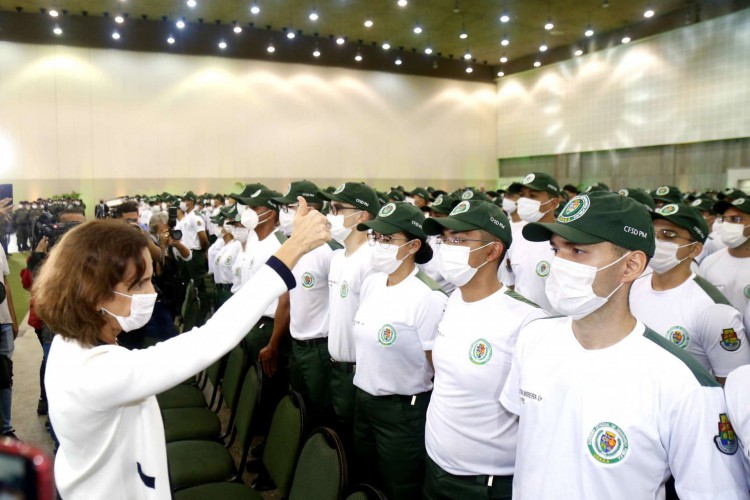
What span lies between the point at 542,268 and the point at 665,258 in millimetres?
1441

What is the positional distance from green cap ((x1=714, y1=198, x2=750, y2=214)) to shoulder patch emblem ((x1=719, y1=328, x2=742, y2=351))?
2.10 metres

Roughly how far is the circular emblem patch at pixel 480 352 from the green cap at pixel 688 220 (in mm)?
1459

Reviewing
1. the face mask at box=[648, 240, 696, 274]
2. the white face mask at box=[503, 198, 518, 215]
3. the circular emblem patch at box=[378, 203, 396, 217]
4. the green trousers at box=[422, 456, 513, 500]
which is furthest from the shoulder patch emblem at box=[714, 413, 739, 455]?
the white face mask at box=[503, 198, 518, 215]

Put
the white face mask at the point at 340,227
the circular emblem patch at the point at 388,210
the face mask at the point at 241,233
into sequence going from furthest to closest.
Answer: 1. the face mask at the point at 241,233
2. the white face mask at the point at 340,227
3. the circular emblem patch at the point at 388,210

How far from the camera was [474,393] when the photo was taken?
2.10 metres

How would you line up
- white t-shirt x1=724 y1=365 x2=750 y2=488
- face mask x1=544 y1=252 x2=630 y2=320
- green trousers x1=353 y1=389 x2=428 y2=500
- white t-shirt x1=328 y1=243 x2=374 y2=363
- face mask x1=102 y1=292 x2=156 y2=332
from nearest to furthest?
white t-shirt x1=724 y1=365 x2=750 y2=488
face mask x1=102 y1=292 x2=156 y2=332
face mask x1=544 y1=252 x2=630 y2=320
green trousers x1=353 y1=389 x2=428 y2=500
white t-shirt x1=328 y1=243 x2=374 y2=363

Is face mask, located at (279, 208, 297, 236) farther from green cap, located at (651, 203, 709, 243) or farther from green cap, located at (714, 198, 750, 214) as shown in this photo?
green cap, located at (714, 198, 750, 214)

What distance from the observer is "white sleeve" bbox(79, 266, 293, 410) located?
138 centimetres

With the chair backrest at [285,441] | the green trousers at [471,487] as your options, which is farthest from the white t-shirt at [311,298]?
the green trousers at [471,487]

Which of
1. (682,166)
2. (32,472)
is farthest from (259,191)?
(682,166)

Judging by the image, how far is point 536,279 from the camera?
166 inches

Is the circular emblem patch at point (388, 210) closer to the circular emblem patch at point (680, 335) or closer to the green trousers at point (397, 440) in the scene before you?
the green trousers at point (397, 440)

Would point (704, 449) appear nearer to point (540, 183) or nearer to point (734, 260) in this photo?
point (734, 260)

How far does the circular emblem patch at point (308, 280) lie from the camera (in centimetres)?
392
